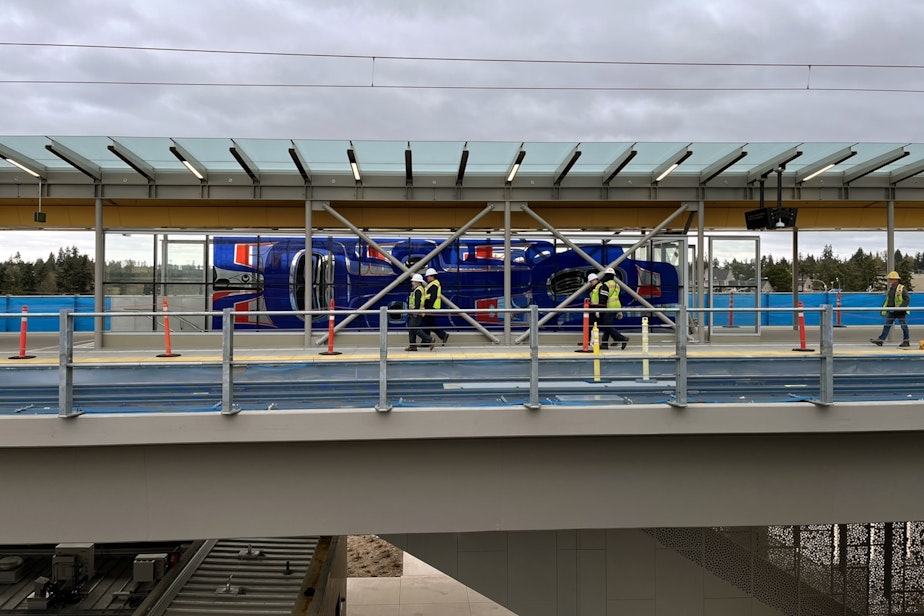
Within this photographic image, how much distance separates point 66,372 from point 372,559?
70.0 feet

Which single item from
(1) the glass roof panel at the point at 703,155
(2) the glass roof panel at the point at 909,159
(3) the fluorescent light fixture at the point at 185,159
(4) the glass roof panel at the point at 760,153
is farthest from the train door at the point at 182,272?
(2) the glass roof panel at the point at 909,159

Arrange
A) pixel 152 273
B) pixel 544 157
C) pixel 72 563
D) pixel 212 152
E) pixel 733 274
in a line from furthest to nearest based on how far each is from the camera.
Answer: pixel 733 274 < pixel 152 273 < pixel 544 157 < pixel 212 152 < pixel 72 563

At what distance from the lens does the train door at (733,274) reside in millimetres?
18062

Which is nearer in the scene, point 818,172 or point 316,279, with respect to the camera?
point 818,172

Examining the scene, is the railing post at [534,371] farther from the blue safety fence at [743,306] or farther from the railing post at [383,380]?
the blue safety fence at [743,306]

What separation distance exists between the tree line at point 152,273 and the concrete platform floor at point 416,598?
36.5 ft

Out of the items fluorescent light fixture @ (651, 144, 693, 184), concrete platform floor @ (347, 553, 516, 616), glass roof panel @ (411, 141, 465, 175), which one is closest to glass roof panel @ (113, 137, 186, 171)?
glass roof panel @ (411, 141, 465, 175)

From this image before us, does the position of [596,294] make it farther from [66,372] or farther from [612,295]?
[66,372]

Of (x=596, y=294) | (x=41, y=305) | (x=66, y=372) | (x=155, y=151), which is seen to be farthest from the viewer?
(x=41, y=305)

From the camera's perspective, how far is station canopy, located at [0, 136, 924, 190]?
1399 centimetres

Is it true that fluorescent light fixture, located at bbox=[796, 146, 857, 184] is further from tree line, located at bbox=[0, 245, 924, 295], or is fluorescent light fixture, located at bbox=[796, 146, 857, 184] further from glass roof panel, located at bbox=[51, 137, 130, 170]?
glass roof panel, located at bbox=[51, 137, 130, 170]

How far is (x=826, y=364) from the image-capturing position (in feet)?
23.5

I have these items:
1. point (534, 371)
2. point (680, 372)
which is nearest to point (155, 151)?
point (534, 371)

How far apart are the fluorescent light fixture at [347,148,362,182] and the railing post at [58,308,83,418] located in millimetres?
7881
